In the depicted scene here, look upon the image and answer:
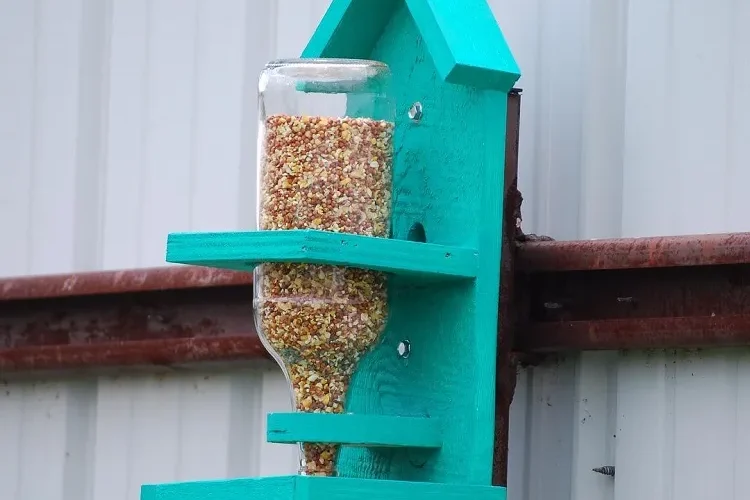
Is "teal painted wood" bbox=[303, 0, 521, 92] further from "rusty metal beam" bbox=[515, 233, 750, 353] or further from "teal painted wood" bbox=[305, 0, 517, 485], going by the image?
"rusty metal beam" bbox=[515, 233, 750, 353]

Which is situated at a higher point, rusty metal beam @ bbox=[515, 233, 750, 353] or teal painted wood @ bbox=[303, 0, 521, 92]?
teal painted wood @ bbox=[303, 0, 521, 92]

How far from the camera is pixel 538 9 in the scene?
240cm

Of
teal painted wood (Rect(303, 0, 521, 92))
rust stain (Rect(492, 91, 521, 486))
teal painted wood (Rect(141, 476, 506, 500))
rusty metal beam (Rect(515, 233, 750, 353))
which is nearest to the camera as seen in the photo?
teal painted wood (Rect(141, 476, 506, 500))


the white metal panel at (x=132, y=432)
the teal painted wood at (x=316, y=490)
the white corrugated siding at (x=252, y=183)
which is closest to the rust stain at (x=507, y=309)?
the white corrugated siding at (x=252, y=183)

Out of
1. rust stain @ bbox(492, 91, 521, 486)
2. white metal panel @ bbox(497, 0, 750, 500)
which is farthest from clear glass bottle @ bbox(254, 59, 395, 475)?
white metal panel @ bbox(497, 0, 750, 500)

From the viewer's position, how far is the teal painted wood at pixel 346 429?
192 centimetres

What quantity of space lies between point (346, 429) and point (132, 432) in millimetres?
999

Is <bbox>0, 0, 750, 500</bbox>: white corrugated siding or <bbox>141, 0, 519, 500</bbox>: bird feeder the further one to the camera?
<bbox>0, 0, 750, 500</bbox>: white corrugated siding

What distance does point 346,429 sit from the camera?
194 centimetres

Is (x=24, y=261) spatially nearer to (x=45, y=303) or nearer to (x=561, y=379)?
(x=45, y=303)

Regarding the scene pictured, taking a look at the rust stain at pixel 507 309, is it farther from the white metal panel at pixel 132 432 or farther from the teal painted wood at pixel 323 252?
the white metal panel at pixel 132 432

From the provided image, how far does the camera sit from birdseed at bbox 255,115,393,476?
1.93m

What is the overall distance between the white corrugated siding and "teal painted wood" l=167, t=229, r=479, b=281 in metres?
0.35

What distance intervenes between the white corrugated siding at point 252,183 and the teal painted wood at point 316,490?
312 mm
